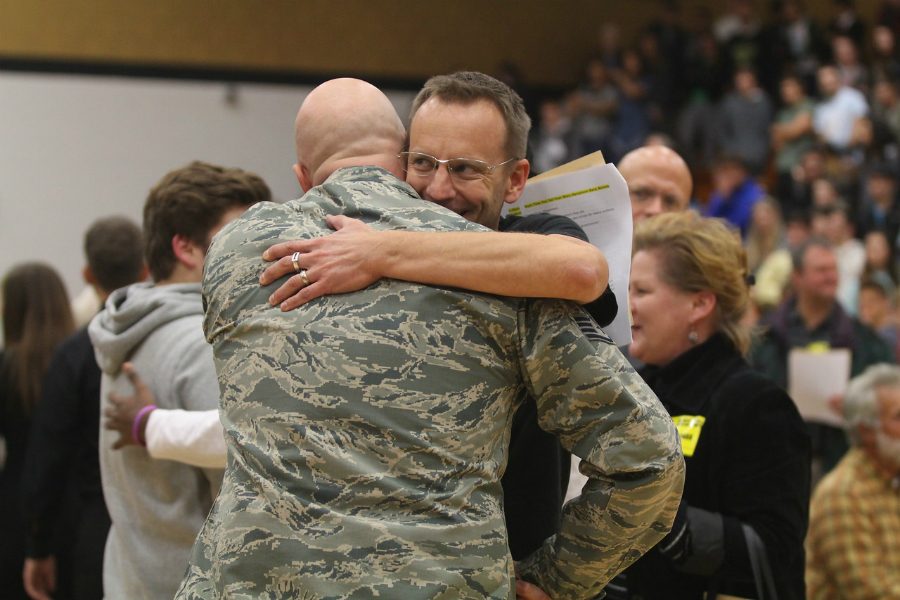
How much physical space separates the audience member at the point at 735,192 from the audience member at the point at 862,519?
550 centimetres

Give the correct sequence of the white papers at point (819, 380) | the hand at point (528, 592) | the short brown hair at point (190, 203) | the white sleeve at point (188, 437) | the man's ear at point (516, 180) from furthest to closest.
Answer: the white papers at point (819, 380) → the short brown hair at point (190, 203) → the white sleeve at point (188, 437) → the man's ear at point (516, 180) → the hand at point (528, 592)

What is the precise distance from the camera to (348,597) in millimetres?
1566

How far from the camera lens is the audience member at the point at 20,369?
4051 mm

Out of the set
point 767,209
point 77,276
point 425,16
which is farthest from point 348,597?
point 425,16

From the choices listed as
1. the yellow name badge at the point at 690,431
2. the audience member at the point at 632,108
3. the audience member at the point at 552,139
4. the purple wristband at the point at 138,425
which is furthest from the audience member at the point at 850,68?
the purple wristband at the point at 138,425

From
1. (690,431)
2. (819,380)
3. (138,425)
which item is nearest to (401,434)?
(138,425)

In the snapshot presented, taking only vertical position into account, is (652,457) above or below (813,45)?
below

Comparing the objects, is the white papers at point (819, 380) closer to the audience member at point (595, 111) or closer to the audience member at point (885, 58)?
the audience member at point (885, 58)

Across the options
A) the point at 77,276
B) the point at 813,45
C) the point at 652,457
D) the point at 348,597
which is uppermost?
the point at 813,45

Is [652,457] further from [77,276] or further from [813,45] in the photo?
[813,45]

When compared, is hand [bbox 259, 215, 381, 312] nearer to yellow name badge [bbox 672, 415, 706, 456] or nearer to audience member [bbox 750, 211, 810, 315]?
yellow name badge [bbox 672, 415, 706, 456]

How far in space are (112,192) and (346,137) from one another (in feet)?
29.6

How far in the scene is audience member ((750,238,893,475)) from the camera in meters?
5.60

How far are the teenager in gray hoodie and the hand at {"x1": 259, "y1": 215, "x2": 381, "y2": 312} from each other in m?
0.76
